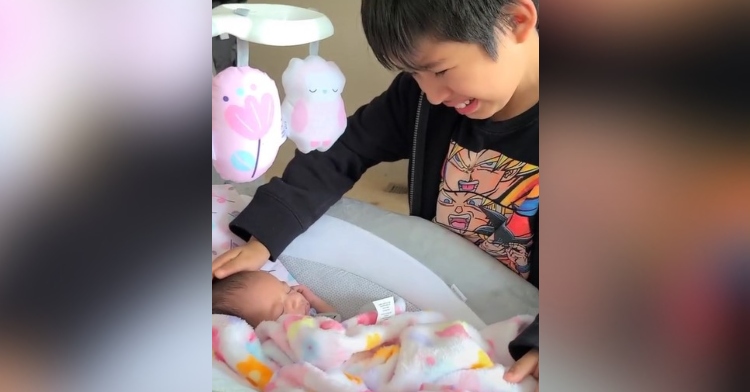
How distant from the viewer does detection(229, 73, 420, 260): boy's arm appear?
74 cm

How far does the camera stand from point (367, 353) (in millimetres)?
657

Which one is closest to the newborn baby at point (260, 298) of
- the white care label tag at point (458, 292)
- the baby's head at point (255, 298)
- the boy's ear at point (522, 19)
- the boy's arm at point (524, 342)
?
the baby's head at point (255, 298)

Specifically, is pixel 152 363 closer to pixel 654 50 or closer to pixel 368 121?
pixel 654 50

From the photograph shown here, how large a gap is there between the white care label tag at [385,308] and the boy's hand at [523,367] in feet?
0.72

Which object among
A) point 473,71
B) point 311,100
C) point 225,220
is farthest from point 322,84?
point 225,220

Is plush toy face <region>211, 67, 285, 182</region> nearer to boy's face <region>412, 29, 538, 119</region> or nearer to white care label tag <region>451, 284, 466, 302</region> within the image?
boy's face <region>412, 29, 538, 119</region>

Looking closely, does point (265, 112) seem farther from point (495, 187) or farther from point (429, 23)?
point (495, 187)

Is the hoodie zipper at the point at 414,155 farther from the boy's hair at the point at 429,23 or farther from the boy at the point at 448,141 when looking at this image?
the boy's hair at the point at 429,23

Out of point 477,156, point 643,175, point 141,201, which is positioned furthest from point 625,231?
point 477,156

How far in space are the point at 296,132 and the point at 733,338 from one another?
36 centimetres

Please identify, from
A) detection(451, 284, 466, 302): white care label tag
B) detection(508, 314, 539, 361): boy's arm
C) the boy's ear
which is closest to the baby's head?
detection(451, 284, 466, 302): white care label tag

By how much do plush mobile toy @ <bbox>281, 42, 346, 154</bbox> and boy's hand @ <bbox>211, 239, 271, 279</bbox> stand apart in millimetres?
183

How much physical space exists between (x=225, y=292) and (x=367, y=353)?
166 mm

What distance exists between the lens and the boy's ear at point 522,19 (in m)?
0.47
